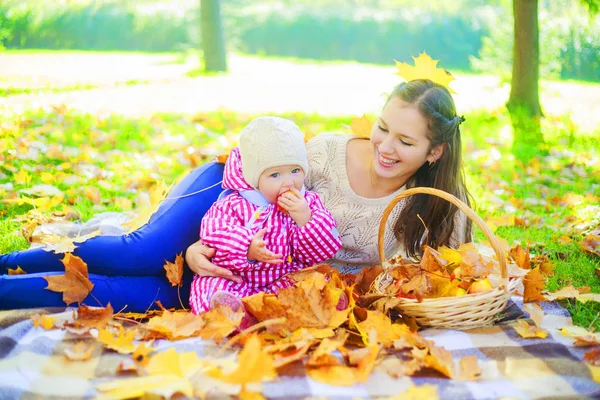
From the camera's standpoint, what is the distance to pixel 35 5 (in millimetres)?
12828

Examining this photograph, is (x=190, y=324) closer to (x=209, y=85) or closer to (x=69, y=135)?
(x=69, y=135)

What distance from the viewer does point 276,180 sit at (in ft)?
8.82

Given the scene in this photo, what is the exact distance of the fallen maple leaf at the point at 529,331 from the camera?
8.07 ft

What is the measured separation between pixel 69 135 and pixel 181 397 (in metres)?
4.52

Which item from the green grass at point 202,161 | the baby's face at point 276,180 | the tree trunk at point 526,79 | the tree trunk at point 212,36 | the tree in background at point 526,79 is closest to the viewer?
the baby's face at point 276,180

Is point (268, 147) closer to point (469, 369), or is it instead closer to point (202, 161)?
point (469, 369)

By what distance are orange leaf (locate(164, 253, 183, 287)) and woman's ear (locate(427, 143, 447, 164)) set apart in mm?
1280

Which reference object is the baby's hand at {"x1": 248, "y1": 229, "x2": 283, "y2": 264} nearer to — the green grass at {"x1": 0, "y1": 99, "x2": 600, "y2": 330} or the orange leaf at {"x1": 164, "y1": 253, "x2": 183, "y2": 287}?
the orange leaf at {"x1": 164, "y1": 253, "x2": 183, "y2": 287}

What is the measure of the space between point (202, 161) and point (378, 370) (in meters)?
3.66

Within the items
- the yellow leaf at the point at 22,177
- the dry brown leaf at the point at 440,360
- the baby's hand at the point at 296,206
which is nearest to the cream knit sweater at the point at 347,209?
the baby's hand at the point at 296,206

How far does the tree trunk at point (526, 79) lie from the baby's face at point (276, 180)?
4.41 m

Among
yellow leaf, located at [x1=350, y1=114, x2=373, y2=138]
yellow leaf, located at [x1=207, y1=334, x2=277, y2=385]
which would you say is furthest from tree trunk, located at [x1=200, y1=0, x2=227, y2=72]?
yellow leaf, located at [x1=207, y1=334, x2=277, y2=385]

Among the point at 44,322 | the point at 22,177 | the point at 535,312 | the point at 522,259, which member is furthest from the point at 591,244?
the point at 22,177

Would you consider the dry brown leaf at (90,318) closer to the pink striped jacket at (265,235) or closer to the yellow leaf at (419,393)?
the pink striped jacket at (265,235)
